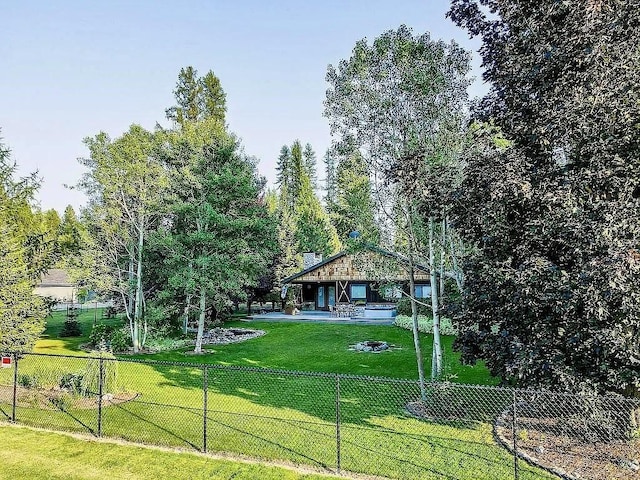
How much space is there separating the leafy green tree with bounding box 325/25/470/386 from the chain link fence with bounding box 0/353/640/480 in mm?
1899

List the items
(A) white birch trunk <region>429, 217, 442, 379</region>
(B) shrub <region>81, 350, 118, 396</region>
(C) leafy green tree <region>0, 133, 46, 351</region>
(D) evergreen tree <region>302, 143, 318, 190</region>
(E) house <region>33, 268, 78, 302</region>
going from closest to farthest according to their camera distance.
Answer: (A) white birch trunk <region>429, 217, 442, 379</region>
(B) shrub <region>81, 350, 118, 396</region>
(C) leafy green tree <region>0, 133, 46, 351</region>
(E) house <region>33, 268, 78, 302</region>
(D) evergreen tree <region>302, 143, 318, 190</region>

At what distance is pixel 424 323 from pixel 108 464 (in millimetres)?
16396

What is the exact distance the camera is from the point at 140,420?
888cm

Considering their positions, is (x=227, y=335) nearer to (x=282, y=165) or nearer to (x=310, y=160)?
(x=282, y=165)

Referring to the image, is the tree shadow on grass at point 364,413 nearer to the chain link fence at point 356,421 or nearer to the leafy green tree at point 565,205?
the chain link fence at point 356,421

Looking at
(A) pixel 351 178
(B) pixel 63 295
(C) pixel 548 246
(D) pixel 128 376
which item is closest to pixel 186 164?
(D) pixel 128 376

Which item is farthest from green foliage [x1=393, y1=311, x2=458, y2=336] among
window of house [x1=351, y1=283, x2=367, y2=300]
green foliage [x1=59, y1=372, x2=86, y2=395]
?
green foliage [x1=59, y1=372, x2=86, y2=395]

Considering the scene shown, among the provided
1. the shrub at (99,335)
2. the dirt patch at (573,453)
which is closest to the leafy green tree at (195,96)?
the shrub at (99,335)

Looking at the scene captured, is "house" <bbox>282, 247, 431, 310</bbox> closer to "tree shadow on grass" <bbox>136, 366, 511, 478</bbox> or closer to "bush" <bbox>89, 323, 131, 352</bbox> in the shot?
"bush" <bbox>89, 323, 131, 352</bbox>

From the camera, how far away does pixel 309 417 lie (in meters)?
9.04

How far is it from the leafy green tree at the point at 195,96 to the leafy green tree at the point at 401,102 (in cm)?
2193

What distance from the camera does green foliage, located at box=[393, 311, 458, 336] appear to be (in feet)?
66.2

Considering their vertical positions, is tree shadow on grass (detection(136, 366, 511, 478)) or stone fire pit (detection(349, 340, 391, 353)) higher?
stone fire pit (detection(349, 340, 391, 353))

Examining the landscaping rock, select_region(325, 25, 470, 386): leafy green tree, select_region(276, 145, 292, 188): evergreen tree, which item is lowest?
the landscaping rock
